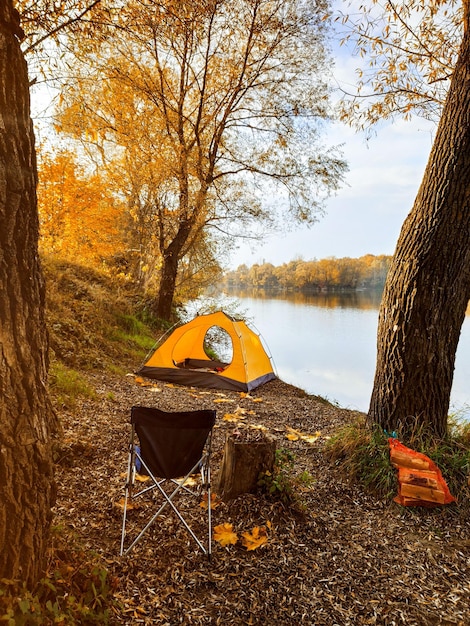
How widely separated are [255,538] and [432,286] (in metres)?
2.61

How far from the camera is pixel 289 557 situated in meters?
2.60

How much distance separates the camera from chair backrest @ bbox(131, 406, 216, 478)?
2803 millimetres

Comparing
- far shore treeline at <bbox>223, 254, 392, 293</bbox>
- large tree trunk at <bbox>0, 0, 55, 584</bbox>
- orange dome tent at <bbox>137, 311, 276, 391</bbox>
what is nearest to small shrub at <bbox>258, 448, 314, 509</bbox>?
large tree trunk at <bbox>0, 0, 55, 584</bbox>

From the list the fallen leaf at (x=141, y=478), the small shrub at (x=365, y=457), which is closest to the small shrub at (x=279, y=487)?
the small shrub at (x=365, y=457)

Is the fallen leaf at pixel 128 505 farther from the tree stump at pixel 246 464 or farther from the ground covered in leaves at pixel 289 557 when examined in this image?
the tree stump at pixel 246 464

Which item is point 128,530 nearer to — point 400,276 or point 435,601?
point 435,601

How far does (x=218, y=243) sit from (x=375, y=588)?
11233 millimetres

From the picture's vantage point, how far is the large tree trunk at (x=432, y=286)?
359 centimetres

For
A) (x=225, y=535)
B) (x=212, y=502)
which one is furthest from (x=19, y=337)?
(x=212, y=502)

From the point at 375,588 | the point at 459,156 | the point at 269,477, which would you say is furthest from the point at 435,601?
the point at 459,156

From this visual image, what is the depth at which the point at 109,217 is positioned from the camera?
35.3 feet

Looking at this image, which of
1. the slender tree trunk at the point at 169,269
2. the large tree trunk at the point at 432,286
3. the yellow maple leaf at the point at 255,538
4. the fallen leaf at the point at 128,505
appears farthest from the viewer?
the slender tree trunk at the point at 169,269

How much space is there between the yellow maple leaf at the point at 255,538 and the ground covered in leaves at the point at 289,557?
0.09ft

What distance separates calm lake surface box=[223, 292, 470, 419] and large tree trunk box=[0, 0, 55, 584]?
4.51m
